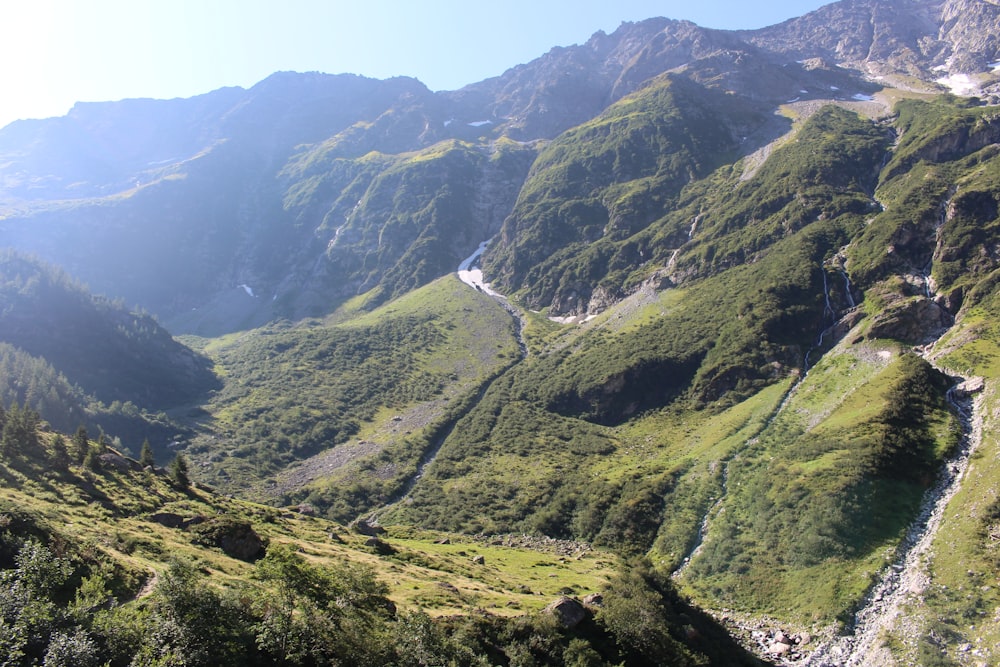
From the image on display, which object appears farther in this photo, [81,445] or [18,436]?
[81,445]

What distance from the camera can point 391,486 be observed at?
4267 inches

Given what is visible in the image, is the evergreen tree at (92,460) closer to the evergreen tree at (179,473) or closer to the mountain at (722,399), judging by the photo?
the evergreen tree at (179,473)

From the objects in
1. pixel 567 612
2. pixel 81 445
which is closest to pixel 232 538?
pixel 567 612

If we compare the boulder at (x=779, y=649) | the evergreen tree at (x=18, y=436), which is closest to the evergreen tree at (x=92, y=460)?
the evergreen tree at (x=18, y=436)

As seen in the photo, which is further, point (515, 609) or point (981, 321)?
point (981, 321)

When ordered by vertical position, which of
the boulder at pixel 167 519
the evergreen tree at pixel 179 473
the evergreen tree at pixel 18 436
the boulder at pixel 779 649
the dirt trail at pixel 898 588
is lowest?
the boulder at pixel 779 649

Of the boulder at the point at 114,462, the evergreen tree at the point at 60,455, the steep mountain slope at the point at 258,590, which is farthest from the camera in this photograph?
the boulder at the point at 114,462

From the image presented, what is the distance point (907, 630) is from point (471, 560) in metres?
42.4

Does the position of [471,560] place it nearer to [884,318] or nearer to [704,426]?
Result: [704,426]

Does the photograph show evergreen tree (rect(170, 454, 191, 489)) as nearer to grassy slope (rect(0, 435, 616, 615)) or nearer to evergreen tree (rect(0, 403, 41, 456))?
grassy slope (rect(0, 435, 616, 615))

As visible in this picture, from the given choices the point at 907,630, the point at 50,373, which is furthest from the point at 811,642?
the point at 50,373

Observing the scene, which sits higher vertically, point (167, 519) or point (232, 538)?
point (167, 519)

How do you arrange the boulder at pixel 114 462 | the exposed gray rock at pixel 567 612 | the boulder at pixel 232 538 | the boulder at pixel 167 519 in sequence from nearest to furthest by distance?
the exposed gray rock at pixel 567 612 → the boulder at pixel 232 538 → the boulder at pixel 167 519 → the boulder at pixel 114 462

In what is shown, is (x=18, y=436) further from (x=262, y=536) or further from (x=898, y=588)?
(x=898, y=588)
